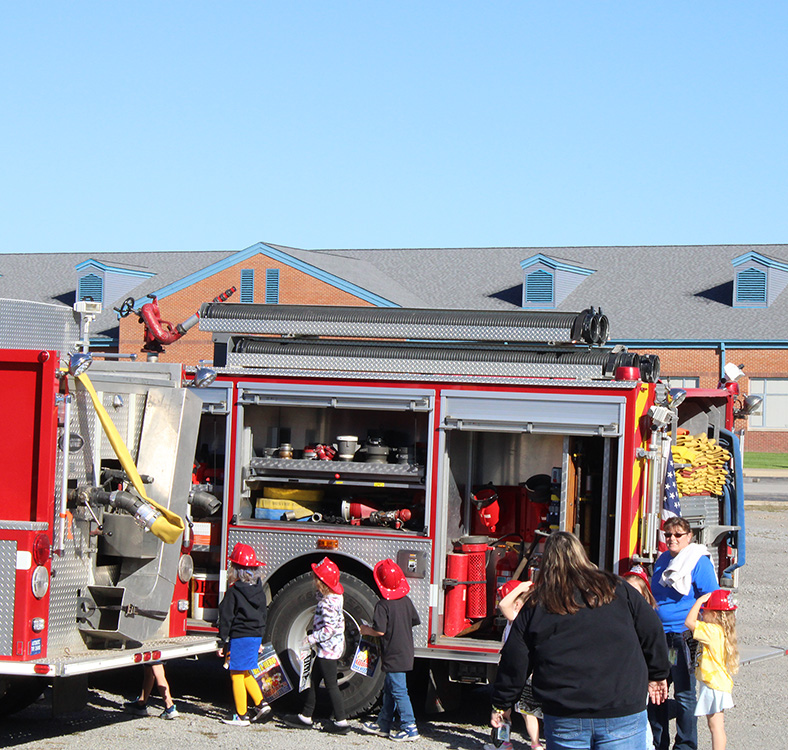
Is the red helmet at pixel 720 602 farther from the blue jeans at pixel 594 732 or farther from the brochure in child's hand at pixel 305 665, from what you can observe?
the brochure in child's hand at pixel 305 665

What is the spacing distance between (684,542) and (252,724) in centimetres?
337

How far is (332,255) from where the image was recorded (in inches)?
1652

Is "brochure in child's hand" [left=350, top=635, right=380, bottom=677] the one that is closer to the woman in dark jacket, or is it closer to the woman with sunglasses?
the woman with sunglasses

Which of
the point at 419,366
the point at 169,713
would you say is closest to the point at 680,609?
the point at 419,366

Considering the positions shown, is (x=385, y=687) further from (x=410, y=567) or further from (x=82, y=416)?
(x=82, y=416)

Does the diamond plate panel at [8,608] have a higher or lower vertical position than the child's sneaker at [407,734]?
higher

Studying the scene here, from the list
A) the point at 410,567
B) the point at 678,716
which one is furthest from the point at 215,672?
the point at 678,716

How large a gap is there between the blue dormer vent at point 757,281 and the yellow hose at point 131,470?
111 ft

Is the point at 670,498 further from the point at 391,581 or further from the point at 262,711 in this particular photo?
the point at 262,711

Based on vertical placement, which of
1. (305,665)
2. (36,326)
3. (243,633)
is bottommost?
(305,665)

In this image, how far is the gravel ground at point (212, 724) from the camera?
768 centimetres

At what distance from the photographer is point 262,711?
8250mm

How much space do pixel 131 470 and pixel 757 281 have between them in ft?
114

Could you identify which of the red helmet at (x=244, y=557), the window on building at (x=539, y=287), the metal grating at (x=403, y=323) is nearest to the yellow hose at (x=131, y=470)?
the red helmet at (x=244, y=557)
